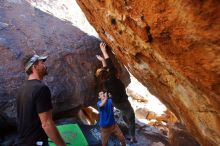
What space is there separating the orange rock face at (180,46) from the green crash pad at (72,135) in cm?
226

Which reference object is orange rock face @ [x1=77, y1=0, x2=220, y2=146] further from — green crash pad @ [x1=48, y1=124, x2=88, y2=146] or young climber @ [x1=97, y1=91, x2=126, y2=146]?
green crash pad @ [x1=48, y1=124, x2=88, y2=146]

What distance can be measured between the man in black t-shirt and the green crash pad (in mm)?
2342

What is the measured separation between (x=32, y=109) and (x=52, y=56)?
323 cm

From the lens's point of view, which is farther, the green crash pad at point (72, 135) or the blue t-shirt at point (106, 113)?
the green crash pad at point (72, 135)

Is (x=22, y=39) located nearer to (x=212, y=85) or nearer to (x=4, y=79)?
(x=4, y=79)

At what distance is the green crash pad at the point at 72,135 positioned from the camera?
239 inches

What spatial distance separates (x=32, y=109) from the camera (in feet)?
11.5

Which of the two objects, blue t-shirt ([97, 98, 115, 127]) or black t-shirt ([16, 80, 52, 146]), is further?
blue t-shirt ([97, 98, 115, 127])

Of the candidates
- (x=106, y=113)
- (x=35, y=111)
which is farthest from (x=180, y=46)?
(x=106, y=113)

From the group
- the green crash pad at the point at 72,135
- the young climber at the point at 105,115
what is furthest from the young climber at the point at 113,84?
the green crash pad at the point at 72,135

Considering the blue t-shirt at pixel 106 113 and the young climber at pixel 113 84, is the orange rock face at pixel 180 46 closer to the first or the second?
the blue t-shirt at pixel 106 113

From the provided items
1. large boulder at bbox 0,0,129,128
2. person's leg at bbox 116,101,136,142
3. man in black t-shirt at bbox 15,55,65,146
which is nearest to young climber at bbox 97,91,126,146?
person's leg at bbox 116,101,136,142

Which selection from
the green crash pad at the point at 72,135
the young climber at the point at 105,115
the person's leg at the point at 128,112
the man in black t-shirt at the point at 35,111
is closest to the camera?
the man in black t-shirt at the point at 35,111

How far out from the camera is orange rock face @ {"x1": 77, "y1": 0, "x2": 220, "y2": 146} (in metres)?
2.57
